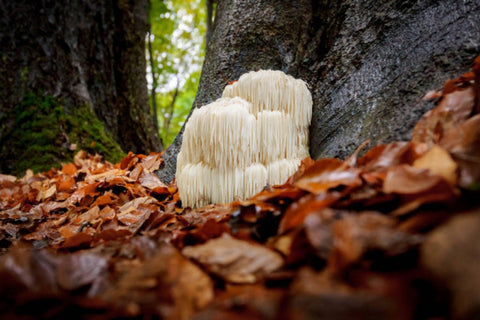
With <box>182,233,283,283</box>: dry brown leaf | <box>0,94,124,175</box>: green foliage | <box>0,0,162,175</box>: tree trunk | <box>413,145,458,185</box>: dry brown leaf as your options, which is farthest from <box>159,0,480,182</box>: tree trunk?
<box>0,0,162,175</box>: tree trunk

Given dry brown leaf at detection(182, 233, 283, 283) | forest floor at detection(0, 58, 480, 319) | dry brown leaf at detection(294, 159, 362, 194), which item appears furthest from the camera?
dry brown leaf at detection(294, 159, 362, 194)

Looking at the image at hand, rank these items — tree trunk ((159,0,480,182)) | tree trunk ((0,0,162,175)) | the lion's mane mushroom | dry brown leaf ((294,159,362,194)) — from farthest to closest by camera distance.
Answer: tree trunk ((0,0,162,175)), the lion's mane mushroom, tree trunk ((159,0,480,182)), dry brown leaf ((294,159,362,194))

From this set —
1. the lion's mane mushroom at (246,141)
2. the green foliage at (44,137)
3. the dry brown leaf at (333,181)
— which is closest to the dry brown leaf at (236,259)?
the dry brown leaf at (333,181)

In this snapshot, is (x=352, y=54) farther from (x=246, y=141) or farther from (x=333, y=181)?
(x=333, y=181)

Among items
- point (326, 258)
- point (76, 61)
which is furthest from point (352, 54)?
point (76, 61)

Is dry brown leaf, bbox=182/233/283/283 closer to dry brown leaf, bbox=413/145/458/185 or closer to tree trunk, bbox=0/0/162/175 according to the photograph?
dry brown leaf, bbox=413/145/458/185

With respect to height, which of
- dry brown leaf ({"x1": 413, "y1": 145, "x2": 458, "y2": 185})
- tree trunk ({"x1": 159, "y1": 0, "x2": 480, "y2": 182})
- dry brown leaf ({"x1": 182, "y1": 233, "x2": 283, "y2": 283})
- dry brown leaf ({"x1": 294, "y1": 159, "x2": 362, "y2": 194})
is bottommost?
dry brown leaf ({"x1": 182, "y1": 233, "x2": 283, "y2": 283})

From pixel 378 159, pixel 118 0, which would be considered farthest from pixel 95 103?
pixel 378 159
